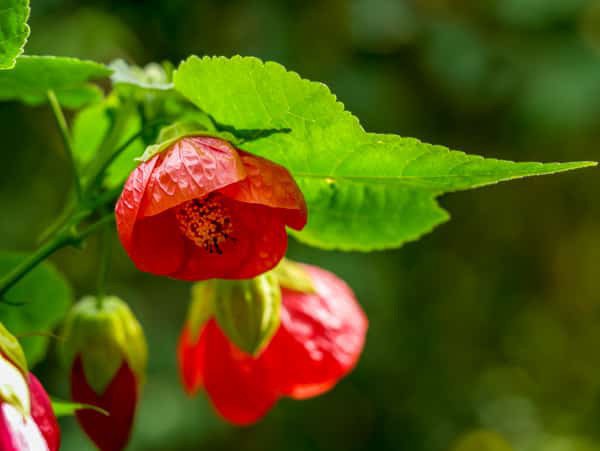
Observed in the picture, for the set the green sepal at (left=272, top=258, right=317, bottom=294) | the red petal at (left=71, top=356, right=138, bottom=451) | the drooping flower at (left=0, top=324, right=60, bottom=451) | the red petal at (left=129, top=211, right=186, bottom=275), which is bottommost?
the red petal at (left=71, top=356, right=138, bottom=451)

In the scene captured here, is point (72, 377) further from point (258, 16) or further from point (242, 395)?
point (258, 16)

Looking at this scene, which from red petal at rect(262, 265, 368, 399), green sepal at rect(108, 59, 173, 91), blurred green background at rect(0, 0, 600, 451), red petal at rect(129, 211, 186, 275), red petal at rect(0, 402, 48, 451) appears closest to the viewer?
red petal at rect(0, 402, 48, 451)

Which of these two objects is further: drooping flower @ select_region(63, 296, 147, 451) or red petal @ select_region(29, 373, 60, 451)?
drooping flower @ select_region(63, 296, 147, 451)

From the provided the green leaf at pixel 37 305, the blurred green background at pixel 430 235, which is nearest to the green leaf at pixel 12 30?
the green leaf at pixel 37 305

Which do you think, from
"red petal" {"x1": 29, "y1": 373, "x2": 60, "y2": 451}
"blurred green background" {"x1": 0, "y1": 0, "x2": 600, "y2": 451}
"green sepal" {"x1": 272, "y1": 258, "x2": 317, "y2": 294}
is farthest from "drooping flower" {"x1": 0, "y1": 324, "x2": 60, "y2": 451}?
"blurred green background" {"x1": 0, "y1": 0, "x2": 600, "y2": 451}

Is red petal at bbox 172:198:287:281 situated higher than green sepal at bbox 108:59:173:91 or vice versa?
green sepal at bbox 108:59:173:91

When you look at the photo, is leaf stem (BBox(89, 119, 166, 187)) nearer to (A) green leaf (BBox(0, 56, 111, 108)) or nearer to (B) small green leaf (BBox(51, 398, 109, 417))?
(A) green leaf (BBox(0, 56, 111, 108))

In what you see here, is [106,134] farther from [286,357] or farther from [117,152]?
[286,357]

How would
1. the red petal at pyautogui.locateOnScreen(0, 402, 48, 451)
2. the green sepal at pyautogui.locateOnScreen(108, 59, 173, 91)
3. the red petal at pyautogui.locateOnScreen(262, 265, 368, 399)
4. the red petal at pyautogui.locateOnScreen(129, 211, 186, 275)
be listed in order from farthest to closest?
the red petal at pyautogui.locateOnScreen(262, 265, 368, 399) → the green sepal at pyautogui.locateOnScreen(108, 59, 173, 91) → the red petal at pyautogui.locateOnScreen(129, 211, 186, 275) → the red petal at pyautogui.locateOnScreen(0, 402, 48, 451)
